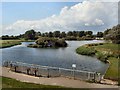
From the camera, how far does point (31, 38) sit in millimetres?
125438

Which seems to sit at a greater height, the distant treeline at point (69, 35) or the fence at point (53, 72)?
the distant treeline at point (69, 35)

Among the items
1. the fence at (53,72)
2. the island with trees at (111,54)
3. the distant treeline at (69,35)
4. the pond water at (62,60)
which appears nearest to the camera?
the fence at (53,72)

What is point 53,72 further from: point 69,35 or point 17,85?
point 69,35

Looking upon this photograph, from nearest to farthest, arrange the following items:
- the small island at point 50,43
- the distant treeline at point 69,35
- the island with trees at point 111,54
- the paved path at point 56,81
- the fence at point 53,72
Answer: the paved path at point 56,81 < the fence at point 53,72 < the island with trees at point 111,54 < the distant treeline at point 69,35 < the small island at point 50,43

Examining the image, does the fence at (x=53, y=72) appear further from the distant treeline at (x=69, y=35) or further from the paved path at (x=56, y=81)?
the distant treeline at (x=69, y=35)

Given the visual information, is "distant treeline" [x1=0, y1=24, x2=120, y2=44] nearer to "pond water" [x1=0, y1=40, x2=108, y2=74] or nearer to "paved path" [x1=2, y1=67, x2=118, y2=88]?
"pond water" [x1=0, y1=40, x2=108, y2=74]

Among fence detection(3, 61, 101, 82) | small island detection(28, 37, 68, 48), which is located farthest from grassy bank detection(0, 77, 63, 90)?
small island detection(28, 37, 68, 48)

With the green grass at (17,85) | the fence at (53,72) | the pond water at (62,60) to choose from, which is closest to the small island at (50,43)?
the pond water at (62,60)

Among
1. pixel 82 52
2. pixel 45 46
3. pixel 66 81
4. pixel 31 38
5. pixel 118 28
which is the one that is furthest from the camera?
pixel 31 38

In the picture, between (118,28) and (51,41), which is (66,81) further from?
(51,41)

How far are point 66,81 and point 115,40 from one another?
143ft

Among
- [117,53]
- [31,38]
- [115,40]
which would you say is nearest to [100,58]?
[117,53]

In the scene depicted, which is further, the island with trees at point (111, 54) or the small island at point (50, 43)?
the small island at point (50, 43)

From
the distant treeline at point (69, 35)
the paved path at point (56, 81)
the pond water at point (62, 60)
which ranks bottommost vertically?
the pond water at point (62, 60)
